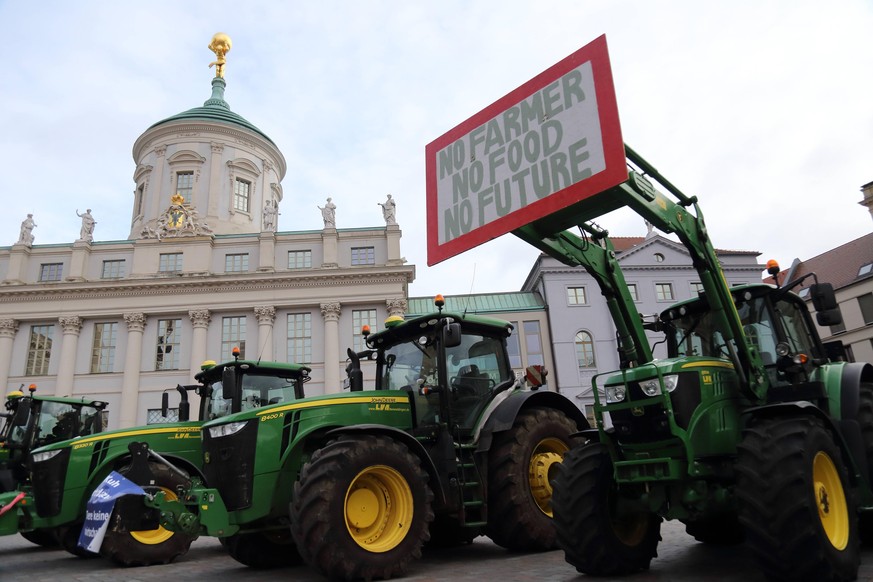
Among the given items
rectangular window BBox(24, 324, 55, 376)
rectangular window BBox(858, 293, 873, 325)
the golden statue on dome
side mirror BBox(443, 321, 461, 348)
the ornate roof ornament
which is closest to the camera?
side mirror BBox(443, 321, 461, 348)

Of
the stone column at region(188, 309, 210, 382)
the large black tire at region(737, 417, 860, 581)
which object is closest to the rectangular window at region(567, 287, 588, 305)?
the stone column at region(188, 309, 210, 382)

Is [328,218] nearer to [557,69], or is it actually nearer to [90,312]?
[90,312]

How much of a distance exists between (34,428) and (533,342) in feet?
84.4

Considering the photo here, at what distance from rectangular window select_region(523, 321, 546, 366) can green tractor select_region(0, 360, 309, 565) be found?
24792 mm

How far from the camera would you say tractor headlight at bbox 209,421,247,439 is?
21.4 ft

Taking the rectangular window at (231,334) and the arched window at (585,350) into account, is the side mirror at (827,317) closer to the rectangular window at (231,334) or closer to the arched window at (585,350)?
the arched window at (585,350)

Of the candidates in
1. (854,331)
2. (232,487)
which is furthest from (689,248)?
(854,331)

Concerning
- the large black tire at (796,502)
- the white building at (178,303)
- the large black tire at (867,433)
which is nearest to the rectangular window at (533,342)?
the white building at (178,303)

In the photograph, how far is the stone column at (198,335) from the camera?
31.6m

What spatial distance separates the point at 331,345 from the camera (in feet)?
105

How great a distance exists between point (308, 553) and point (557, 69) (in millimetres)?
4895

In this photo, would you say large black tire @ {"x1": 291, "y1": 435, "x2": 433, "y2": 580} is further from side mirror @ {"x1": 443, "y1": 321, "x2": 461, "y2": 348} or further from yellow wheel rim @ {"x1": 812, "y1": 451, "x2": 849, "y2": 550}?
yellow wheel rim @ {"x1": 812, "y1": 451, "x2": 849, "y2": 550}

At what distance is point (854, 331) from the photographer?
35500 mm

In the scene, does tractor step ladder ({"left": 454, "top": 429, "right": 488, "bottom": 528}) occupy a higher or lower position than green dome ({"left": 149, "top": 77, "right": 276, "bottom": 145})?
lower
